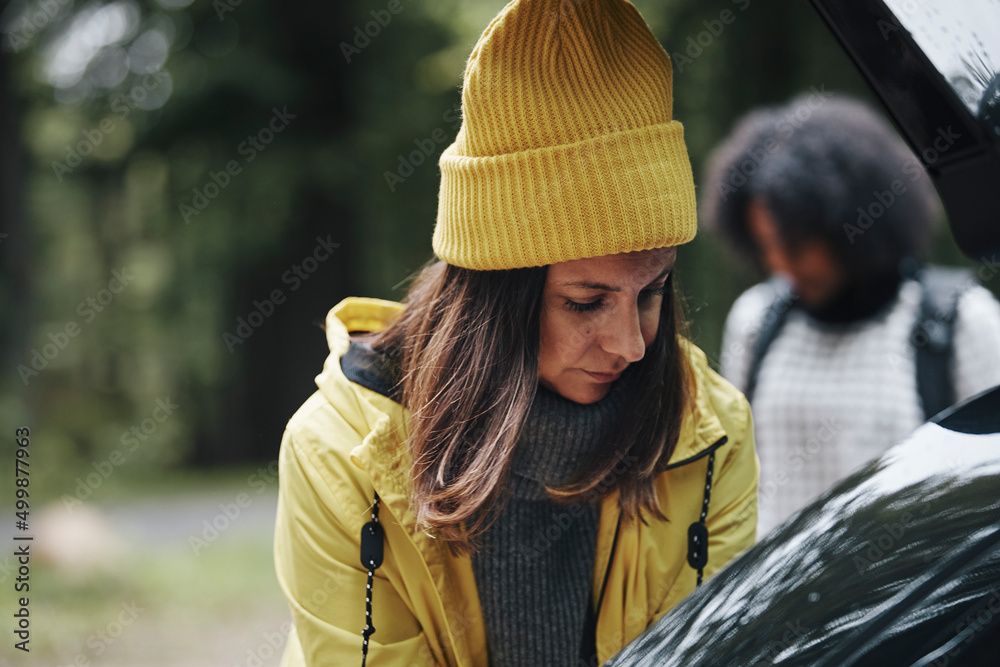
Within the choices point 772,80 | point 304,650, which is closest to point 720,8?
point 772,80

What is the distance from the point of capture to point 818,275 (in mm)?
2799

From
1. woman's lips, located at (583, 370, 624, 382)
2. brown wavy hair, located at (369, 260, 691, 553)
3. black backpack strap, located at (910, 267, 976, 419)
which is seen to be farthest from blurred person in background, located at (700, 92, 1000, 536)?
woman's lips, located at (583, 370, 624, 382)

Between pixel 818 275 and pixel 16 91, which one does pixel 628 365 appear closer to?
pixel 818 275

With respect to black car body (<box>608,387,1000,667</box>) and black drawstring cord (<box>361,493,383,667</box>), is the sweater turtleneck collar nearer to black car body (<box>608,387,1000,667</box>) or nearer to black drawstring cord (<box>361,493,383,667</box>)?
black drawstring cord (<box>361,493,383,667</box>)

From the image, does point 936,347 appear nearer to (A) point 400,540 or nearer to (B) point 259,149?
(A) point 400,540

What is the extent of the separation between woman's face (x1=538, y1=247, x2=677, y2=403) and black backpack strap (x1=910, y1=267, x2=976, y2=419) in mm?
1029

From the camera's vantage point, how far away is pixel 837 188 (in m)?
2.89

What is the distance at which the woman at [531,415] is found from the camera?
1.69 meters

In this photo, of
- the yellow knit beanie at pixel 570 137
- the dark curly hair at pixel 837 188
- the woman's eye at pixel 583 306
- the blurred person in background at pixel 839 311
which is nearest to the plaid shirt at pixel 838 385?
the blurred person in background at pixel 839 311

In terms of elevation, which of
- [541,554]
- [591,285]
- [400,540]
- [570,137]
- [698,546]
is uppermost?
[570,137]

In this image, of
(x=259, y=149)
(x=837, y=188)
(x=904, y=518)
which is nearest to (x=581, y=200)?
(x=904, y=518)

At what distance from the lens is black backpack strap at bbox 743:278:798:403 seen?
2.86 metres

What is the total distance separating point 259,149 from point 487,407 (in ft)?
27.9

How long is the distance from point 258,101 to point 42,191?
515cm
